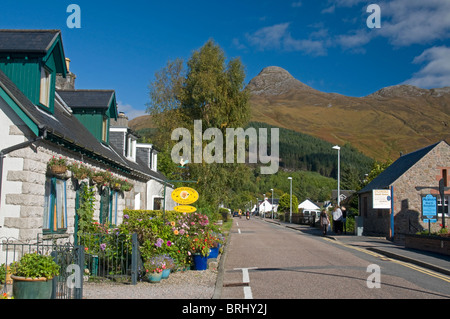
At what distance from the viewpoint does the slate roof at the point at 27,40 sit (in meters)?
12.0

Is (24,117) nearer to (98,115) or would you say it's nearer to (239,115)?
(98,115)

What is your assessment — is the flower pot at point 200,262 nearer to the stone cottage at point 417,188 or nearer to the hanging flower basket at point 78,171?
the hanging flower basket at point 78,171

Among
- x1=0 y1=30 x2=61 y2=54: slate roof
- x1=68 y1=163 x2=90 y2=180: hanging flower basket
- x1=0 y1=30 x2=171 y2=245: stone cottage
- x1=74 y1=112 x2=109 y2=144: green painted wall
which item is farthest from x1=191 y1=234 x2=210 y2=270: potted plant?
x1=74 y1=112 x2=109 y2=144: green painted wall

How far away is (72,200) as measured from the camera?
42.5 feet

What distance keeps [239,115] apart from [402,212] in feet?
39.1

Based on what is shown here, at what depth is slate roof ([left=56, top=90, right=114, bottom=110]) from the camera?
18.9 metres

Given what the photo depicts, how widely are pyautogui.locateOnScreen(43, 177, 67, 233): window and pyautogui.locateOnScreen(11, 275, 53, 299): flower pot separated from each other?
4355 mm

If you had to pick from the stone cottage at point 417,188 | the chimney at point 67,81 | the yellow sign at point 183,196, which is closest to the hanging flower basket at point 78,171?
the yellow sign at point 183,196

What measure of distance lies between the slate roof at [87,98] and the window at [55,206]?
721 cm

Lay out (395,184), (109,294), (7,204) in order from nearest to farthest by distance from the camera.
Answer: (109,294) → (7,204) → (395,184)

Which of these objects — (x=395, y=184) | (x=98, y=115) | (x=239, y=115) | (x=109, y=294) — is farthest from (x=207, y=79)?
(x=109, y=294)

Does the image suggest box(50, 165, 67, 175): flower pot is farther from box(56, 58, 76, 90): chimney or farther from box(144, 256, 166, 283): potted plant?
box(56, 58, 76, 90): chimney

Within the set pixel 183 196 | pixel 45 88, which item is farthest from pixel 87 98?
pixel 183 196

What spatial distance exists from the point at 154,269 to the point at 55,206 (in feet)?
10.9
